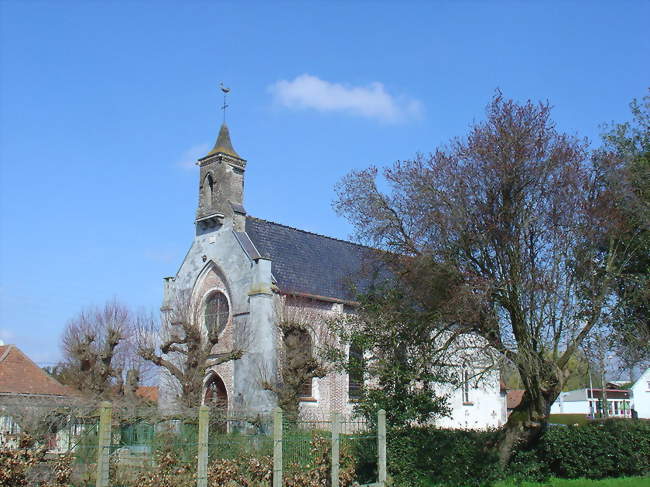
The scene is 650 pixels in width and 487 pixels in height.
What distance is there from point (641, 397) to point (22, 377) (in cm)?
5668

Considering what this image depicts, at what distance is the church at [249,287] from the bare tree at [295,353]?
0.09 meters

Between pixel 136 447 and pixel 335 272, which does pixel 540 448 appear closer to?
pixel 136 447

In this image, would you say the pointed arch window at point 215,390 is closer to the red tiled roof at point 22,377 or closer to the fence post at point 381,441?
the red tiled roof at point 22,377

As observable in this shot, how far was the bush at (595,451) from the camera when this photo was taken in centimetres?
1792

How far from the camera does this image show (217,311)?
107 ft

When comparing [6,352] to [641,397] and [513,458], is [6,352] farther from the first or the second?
[641,397]

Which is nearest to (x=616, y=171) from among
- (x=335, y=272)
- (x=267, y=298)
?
(x=267, y=298)

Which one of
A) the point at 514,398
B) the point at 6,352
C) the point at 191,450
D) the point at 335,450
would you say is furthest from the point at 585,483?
the point at 514,398

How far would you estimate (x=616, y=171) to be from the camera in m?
16.8

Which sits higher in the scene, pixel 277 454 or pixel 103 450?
pixel 103 450

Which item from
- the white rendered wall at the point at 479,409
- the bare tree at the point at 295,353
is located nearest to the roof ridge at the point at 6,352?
the bare tree at the point at 295,353

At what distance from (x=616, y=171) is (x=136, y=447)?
13718 millimetres

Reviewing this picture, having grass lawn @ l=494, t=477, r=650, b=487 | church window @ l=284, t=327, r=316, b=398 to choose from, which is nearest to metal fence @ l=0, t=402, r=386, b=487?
grass lawn @ l=494, t=477, r=650, b=487

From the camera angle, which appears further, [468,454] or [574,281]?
[468,454]
